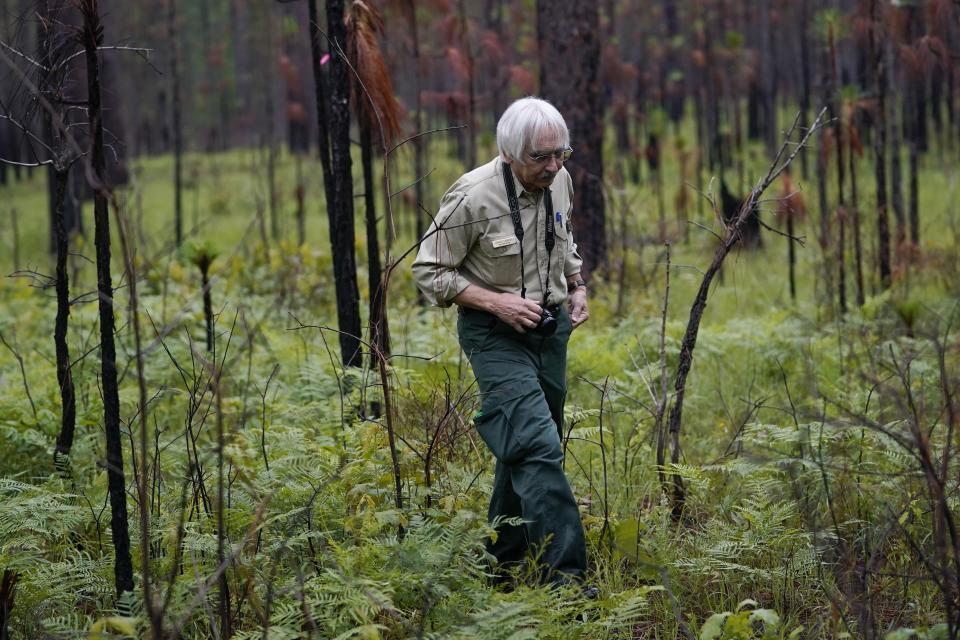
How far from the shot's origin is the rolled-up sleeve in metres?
3.30

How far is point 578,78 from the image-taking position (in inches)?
357

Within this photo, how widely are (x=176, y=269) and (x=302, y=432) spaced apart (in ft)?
20.3

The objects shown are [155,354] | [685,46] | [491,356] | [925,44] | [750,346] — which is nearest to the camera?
[491,356]

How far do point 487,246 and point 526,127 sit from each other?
17.0 inches

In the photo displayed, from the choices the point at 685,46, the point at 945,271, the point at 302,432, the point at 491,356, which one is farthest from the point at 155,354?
the point at 685,46

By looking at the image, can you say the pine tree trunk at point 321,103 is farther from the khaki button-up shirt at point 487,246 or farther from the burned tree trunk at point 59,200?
the khaki button-up shirt at point 487,246

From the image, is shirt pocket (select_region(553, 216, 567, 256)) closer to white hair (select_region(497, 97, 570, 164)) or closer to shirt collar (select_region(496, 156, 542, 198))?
shirt collar (select_region(496, 156, 542, 198))

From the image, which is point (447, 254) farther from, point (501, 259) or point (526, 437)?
point (526, 437)

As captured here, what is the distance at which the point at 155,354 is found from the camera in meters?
6.59

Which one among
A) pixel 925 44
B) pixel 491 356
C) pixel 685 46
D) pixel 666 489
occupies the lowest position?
pixel 666 489

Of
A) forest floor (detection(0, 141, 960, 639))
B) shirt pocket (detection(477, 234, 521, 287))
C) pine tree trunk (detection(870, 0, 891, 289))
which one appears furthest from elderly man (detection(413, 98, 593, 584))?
pine tree trunk (detection(870, 0, 891, 289))

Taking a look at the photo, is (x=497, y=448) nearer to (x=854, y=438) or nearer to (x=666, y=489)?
(x=666, y=489)

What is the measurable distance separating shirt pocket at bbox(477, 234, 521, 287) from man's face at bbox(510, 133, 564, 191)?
21 cm

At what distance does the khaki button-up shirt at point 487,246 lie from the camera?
3.30 metres
